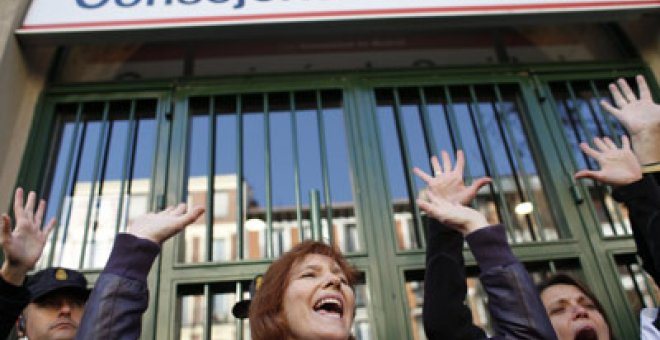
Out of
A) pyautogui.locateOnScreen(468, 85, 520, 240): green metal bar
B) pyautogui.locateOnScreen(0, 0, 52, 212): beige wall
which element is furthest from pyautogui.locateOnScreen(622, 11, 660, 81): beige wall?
pyautogui.locateOnScreen(0, 0, 52, 212): beige wall

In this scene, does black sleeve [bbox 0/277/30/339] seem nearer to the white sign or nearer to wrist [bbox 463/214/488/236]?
wrist [bbox 463/214/488/236]

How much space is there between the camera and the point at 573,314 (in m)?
2.33

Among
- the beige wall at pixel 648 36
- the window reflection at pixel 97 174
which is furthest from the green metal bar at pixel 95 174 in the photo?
the beige wall at pixel 648 36

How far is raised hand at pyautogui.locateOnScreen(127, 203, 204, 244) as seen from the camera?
184cm

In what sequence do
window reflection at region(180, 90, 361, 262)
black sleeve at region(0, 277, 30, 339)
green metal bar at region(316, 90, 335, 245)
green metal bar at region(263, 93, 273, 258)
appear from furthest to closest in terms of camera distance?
1. window reflection at region(180, 90, 361, 262)
2. green metal bar at region(316, 90, 335, 245)
3. green metal bar at region(263, 93, 273, 258)
4. black sleeve at region(0, 277, 30, 339)

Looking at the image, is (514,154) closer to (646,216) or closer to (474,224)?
(646,216)

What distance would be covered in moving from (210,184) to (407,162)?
1196 mm

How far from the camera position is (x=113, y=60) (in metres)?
3.65

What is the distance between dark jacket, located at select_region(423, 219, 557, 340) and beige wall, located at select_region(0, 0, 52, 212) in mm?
2300

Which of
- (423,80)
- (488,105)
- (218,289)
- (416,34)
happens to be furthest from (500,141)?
(218,289)

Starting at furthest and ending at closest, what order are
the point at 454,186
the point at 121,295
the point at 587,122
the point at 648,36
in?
1. the point at 648,36
2. the point at 587,122
3. the point at 454,186
4. the point at 121,295

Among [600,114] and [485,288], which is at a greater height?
[600,114]

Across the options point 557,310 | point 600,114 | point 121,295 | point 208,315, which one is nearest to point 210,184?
point 208,315

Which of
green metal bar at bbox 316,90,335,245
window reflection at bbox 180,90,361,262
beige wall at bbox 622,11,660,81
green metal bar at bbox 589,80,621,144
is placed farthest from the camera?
beige wall at bbox 622,11,660,81
